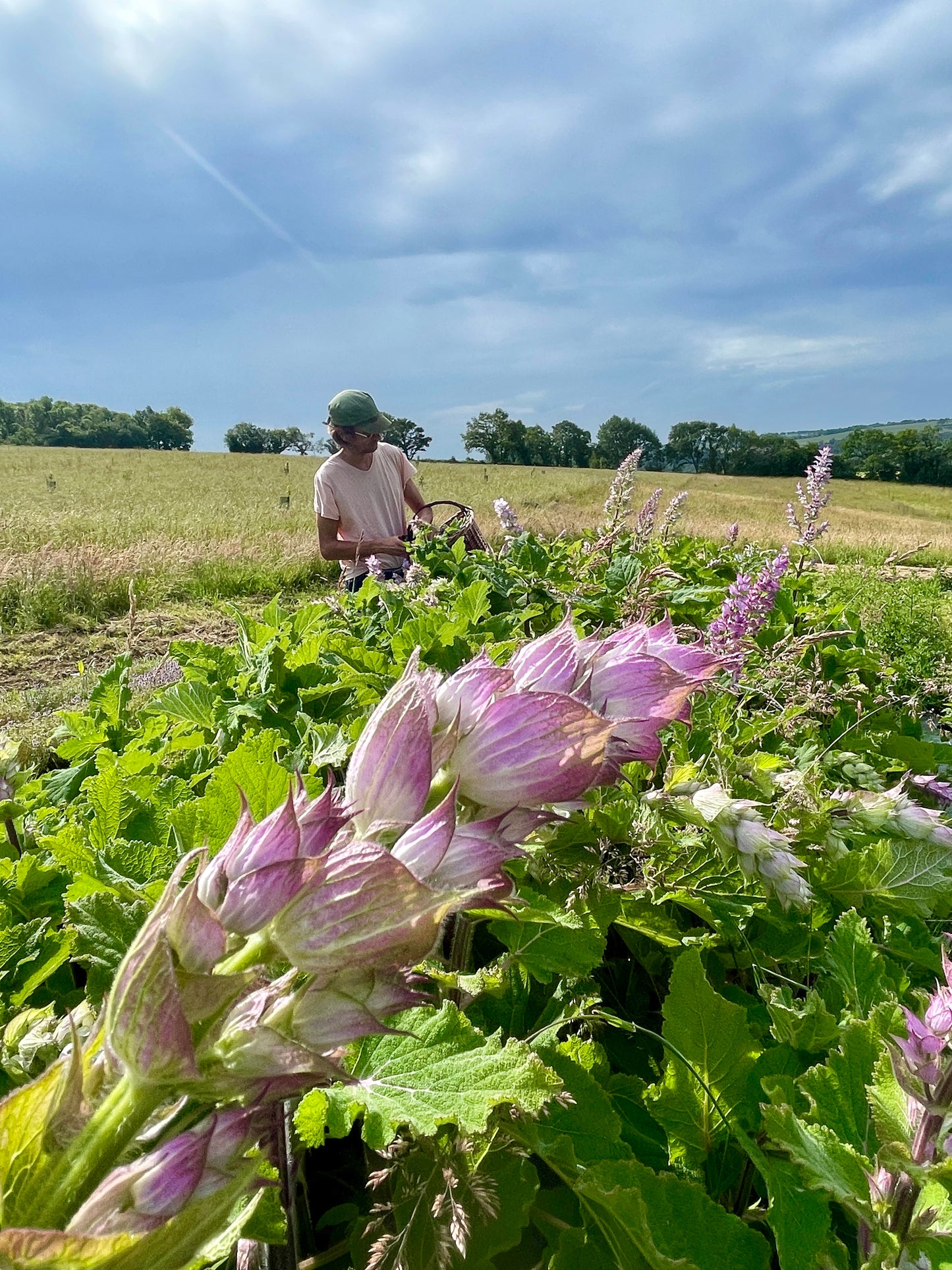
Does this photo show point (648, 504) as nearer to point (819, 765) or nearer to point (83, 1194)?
point (819, 765)

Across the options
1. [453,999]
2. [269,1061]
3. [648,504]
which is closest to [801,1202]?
[453,999]

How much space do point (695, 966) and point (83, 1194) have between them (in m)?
0.73

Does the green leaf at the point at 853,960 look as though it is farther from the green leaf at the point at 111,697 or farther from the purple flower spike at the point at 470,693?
the green leaf at the point at 111,697

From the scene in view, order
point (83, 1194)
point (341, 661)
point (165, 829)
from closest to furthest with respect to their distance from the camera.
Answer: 1. point (83, 1194)
2. point (165, 829)
3. point (341, 661)

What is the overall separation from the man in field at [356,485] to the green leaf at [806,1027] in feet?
15.8

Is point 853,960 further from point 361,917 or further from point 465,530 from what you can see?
point 465,530

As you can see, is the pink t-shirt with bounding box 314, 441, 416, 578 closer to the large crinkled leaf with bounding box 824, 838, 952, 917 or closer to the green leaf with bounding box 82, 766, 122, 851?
the green leaf with bounding box 82, 766, 122, 851

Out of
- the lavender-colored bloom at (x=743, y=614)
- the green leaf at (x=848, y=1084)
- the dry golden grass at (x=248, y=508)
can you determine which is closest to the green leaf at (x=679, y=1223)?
the green leaf at (x=848, y=1084)

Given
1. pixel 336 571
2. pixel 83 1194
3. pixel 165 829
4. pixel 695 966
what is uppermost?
pixel 83 1194

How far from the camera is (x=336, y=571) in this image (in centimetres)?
1170

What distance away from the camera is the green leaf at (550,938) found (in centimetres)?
93

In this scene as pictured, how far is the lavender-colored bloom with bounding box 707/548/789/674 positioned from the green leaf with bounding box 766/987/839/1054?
93cm

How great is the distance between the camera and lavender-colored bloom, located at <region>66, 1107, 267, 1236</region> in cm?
34

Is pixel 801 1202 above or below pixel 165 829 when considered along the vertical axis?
below
